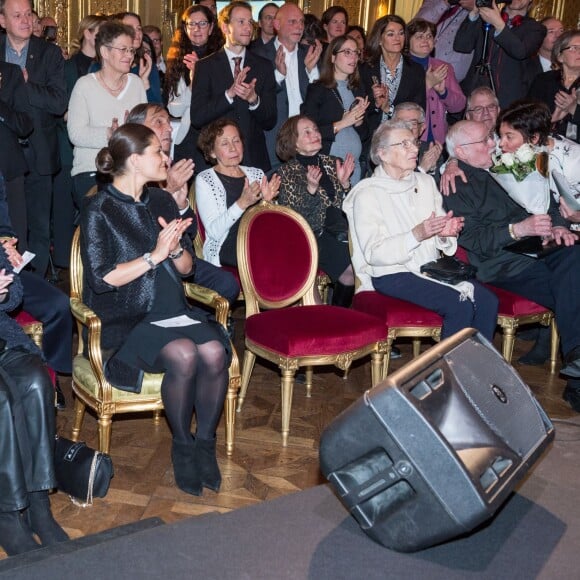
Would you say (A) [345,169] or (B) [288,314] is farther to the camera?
(A) [345,169]

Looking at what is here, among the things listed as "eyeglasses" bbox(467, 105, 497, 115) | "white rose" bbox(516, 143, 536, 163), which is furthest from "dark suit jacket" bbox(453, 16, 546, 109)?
"white rose" bbox(516, 143, 536, 163)

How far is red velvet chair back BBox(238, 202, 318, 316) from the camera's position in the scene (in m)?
3.78

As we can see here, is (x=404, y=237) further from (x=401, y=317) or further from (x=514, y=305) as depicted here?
(x=514, y=305)

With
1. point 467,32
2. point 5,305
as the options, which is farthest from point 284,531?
point 467,32

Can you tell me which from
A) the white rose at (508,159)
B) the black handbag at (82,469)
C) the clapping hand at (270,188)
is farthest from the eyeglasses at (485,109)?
the black handbag at (82,469)

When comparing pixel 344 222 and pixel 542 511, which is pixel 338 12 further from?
pixel 542 511

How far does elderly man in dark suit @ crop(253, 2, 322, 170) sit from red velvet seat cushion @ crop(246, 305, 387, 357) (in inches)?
73.6

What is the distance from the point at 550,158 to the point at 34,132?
106 inches

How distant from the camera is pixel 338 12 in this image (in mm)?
6270

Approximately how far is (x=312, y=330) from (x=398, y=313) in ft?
1.63

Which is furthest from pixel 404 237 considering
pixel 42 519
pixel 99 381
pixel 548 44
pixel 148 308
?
pixel 548 44

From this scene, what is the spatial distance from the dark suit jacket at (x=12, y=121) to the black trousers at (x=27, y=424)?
1.77 meters

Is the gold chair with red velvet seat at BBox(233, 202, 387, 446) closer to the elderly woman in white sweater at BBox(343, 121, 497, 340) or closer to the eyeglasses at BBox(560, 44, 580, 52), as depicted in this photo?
the elderly woman in white sweater at BBox(343, 121, 497, 340)

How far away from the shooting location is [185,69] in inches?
207
